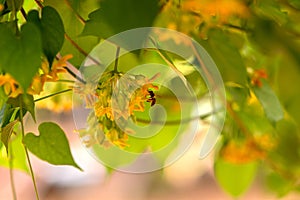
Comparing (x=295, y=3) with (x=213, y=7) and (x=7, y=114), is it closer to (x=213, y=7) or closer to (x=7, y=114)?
(x=213, y=7)

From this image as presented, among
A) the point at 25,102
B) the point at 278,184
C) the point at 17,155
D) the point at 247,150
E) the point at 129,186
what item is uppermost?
the point at 25,102

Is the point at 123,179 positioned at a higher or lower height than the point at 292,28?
lower

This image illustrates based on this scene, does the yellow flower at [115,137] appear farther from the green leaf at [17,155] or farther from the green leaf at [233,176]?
the green leaf at [233,176]

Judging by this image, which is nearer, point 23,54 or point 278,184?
point 23,54

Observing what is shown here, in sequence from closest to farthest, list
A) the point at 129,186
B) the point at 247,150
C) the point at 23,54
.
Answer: the point at 23,54
the point at 247,150
the point at 129,186

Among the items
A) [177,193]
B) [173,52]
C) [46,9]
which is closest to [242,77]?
[173,52]

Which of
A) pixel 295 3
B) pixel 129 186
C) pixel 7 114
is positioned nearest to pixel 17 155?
pixel 7 114

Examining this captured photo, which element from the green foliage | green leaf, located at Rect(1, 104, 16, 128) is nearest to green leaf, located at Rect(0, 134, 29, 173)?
the green foliage

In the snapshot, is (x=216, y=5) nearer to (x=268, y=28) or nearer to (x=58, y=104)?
(x=268, y=28)
